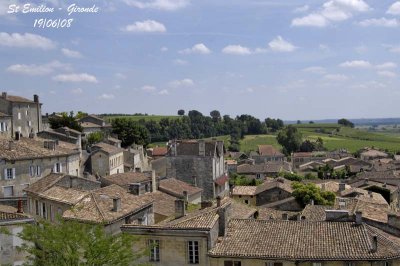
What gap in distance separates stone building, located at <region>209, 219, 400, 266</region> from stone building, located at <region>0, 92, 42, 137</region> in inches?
2015

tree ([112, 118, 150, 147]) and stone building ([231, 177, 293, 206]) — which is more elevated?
tree ([112, 118, 150, 147])

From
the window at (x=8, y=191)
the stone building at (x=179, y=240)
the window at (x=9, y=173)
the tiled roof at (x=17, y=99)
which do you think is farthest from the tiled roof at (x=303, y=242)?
the tiled roof at (x=17, y=99)

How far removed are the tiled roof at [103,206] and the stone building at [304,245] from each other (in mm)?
6885

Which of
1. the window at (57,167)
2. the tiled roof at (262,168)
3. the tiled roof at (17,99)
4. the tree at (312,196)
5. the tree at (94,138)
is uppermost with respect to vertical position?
the tiled roof at (17,99)

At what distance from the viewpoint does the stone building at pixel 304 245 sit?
2825 cm

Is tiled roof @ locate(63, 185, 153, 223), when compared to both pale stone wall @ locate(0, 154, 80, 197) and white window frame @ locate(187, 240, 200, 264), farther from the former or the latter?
pale stone wall @ locate(0, 154, 80, 197)

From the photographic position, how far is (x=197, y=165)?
2830 inches

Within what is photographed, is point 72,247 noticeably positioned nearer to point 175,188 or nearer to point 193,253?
point 193,253

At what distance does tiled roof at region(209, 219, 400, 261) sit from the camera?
28.5 metres

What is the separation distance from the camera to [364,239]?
29719 mm

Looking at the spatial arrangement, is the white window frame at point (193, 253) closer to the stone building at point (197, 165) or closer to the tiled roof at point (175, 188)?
the tiled roof at point (175, 188)

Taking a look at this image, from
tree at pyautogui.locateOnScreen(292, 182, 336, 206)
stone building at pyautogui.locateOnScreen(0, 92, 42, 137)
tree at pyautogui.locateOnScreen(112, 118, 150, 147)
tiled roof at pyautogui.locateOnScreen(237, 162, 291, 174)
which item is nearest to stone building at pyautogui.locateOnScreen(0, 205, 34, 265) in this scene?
tree at pyautogui.locateOnScreen(292, 182, 336, 206)

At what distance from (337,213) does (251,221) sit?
6548 millimetres

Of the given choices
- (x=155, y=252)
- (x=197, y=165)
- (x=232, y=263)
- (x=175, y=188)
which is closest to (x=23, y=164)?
(x=175, y=188)
